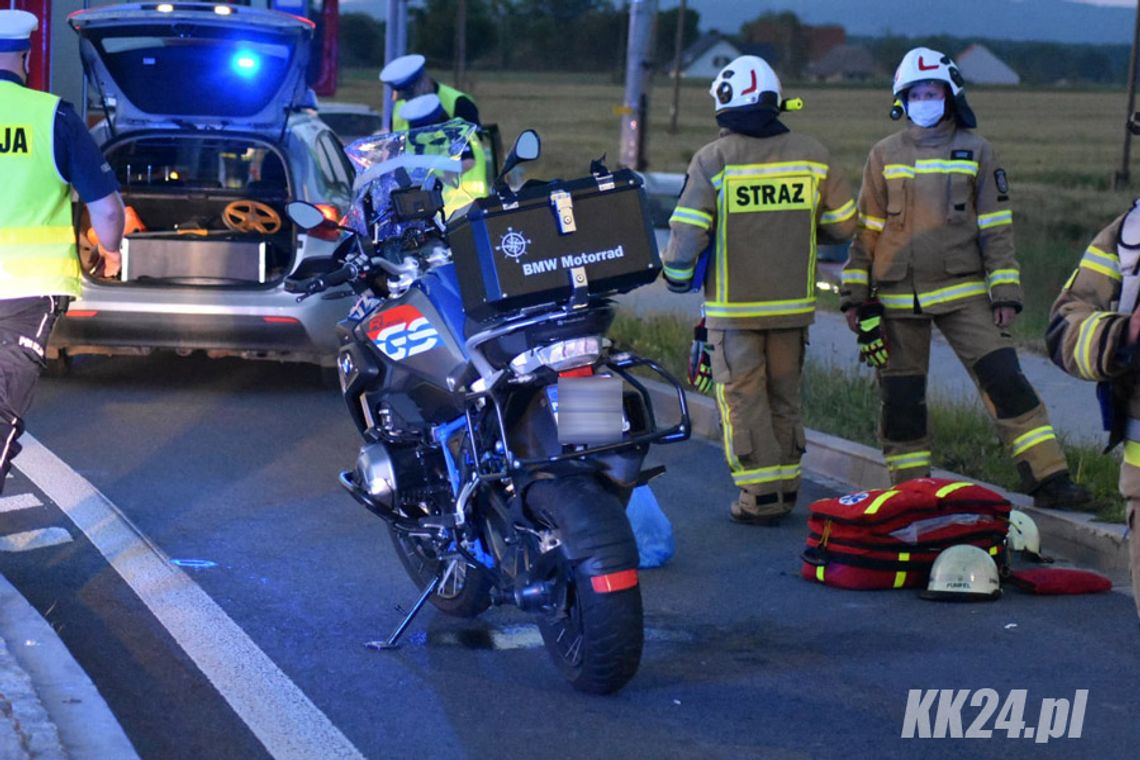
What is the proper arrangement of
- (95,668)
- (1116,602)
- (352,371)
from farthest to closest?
(1116,602), (352,371), (95,668)

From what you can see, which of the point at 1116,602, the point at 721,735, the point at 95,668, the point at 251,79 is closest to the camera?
the point at 721,735

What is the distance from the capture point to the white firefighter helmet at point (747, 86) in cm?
741

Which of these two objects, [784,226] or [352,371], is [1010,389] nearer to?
[784,226]

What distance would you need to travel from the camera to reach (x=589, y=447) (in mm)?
5102

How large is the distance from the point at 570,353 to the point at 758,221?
8.57ft

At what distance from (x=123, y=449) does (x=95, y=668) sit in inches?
139

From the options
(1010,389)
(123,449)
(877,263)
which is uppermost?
(877,263)

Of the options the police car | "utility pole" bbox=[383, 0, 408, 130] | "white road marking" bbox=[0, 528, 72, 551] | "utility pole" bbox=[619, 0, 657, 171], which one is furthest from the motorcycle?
"utility pole" bbox=[383, 0, 408, 130]

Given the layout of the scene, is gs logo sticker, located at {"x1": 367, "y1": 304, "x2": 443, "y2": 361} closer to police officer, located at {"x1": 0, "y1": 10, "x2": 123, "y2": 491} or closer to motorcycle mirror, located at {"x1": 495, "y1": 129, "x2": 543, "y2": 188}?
motorcycle mirror, located at {"x1": 495, "y1": 129, "x2": 543, "y2": 188}

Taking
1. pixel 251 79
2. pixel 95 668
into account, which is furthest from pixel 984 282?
pixel 251 79

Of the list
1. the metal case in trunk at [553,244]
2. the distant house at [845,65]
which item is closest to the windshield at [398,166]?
the metal case in trunk at [553,244]

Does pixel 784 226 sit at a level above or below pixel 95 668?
above

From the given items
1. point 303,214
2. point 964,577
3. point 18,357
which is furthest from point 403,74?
point 964,577

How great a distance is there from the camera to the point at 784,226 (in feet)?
24.7
